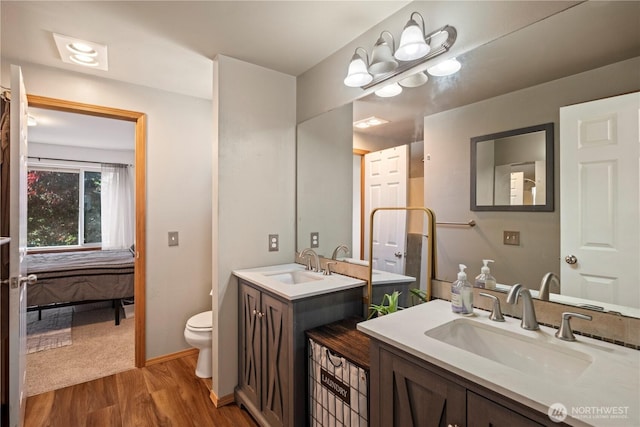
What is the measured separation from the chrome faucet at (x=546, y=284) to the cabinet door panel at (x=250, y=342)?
4.84 feet

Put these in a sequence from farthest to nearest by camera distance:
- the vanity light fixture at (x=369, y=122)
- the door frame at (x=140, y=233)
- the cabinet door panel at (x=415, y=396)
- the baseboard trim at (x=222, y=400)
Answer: the door frame at (x=140, y=233), the baseboard trim at (x=222, y=400), the vanity light fixture at (x=369, y=122), the cabinet door panel at (x=415, y=396)

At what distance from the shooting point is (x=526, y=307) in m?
1.16

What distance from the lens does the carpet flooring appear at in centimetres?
242

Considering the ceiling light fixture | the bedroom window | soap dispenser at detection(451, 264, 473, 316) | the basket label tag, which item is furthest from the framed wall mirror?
the bedroom window

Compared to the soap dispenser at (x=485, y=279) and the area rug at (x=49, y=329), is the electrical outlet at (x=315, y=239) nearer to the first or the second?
the soap dispenser at (x=485, y=279)

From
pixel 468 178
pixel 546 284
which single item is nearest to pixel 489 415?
pixel 546 284

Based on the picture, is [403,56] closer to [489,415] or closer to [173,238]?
[489,415]

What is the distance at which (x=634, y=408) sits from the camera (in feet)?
2.32

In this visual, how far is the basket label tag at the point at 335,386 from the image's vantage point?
1363mm

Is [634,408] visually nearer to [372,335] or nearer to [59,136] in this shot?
[372,335]

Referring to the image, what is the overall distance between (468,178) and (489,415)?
40.3 inches

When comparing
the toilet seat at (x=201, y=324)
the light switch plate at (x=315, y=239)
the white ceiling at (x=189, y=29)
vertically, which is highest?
the white ceiling at (x=189, y=29)

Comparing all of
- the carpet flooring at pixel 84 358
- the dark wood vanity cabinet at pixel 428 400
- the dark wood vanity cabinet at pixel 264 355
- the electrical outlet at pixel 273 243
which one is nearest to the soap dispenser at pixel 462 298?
the dark wood vanity cabinet at pixel 428 400

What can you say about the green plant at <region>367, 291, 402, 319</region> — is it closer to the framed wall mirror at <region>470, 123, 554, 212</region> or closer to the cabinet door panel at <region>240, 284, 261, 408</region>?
the framed wall mirror at <region>470, 123, 554, 212</region>
